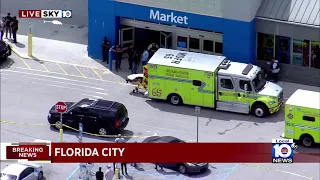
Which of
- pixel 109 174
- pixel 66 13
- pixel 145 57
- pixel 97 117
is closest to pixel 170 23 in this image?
pixel 145 57

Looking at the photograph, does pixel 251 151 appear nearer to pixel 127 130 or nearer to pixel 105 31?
pixel 127 130

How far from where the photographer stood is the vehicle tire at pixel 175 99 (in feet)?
128

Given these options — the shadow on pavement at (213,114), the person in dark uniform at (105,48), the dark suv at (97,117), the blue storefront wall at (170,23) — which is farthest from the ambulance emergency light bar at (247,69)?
the person in dark uniform at (105,48)

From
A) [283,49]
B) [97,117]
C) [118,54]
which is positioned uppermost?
[283,49]

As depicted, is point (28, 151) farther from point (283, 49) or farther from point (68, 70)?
point (68, 70)

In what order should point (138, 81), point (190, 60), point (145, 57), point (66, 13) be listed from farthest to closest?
point (66, 13)
point (145, 57)
point (138, 81)
point (190, 60)

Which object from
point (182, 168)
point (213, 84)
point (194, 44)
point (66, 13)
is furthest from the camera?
point (66, 13)

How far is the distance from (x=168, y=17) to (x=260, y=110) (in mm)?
7776

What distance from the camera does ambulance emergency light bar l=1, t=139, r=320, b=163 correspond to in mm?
12805

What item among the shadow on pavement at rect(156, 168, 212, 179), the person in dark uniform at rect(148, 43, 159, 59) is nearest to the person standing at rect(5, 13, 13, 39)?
the person in dark uniform at rect(148, 43, 159, 59)

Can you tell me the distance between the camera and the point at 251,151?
12836 mm

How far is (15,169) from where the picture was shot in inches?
1203

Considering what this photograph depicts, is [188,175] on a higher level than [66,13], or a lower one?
lower

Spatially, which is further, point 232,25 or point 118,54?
point 118,54
